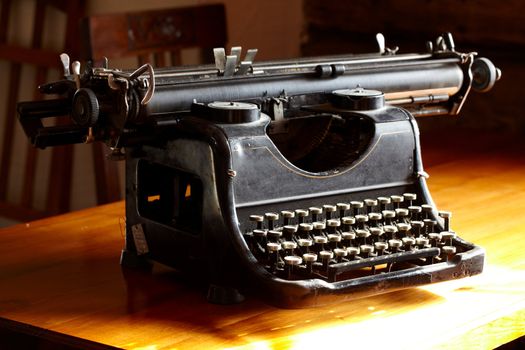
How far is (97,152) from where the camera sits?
401cm

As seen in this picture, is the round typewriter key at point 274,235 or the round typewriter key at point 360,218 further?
the round typewriter key at point 360,218

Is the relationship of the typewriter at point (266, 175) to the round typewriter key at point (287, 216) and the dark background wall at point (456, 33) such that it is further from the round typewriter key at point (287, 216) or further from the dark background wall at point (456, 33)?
the dark background wall at point (456, 33)

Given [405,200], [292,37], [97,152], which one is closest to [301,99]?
[405,200]

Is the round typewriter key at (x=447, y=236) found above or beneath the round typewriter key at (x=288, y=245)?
beneath

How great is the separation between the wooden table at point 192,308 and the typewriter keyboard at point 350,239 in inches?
3.1

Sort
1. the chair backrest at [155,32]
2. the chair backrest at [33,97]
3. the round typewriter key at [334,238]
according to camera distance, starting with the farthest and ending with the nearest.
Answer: the chair backrest at [33,97], the chair backrest at [155,32], the round typewriter key at [334,238]

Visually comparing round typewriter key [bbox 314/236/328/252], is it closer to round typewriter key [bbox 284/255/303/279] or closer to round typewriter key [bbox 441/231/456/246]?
round typewriter key [bbox 284/255/303/279]

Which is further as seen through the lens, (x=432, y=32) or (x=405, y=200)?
(x=432, y=32)

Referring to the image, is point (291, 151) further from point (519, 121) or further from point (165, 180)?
point (519, 121)

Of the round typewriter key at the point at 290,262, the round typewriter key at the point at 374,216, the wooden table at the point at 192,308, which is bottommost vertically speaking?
the wooden table at the point at 192,308

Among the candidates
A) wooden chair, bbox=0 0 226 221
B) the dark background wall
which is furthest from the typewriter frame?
the dark background wall

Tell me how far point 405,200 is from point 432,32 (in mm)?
2247

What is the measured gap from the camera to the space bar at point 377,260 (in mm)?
2041

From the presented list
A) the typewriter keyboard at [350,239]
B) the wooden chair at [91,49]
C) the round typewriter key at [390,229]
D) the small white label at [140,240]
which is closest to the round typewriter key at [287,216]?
the typewriter keyboard at [350,239]
